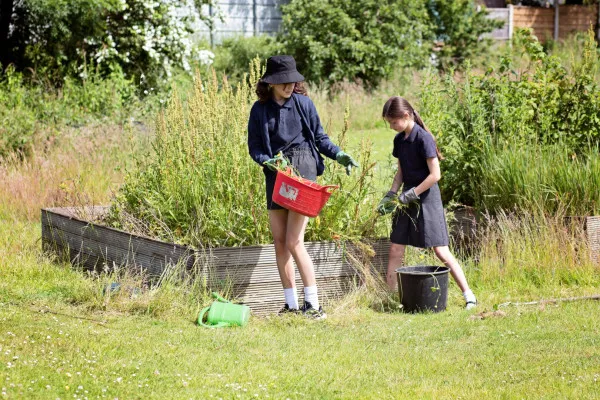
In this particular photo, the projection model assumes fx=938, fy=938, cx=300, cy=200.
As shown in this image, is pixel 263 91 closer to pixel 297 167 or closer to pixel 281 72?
pixel 281 72

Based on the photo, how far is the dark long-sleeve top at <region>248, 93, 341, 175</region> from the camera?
639 centimetres

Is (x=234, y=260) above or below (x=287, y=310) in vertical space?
above

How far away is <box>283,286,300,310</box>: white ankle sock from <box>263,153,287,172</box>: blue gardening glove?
89 cm

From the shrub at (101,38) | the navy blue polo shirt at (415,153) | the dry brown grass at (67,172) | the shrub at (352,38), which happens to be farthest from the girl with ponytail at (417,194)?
the shrub at (352,38)

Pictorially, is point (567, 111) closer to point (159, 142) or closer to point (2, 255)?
point (159, 142)

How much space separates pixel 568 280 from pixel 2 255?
4.52 metres

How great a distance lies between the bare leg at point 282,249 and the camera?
6430mm

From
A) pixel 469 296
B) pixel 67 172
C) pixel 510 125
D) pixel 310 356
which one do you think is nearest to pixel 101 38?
pixel 67 172

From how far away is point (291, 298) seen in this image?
21.5 feet

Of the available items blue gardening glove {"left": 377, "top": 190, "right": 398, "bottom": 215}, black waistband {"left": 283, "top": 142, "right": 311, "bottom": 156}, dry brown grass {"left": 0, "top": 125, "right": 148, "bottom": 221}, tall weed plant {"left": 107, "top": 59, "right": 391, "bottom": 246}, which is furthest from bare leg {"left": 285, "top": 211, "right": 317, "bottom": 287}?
dry brown grass {"left": 0, "top": 125, "right": 148, "bottom": 221}

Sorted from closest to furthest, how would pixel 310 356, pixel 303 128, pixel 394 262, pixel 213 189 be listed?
pixel 310 356
pixel 303 128
pixel 394 262
pixel 213 189

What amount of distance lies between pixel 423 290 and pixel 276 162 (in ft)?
4.60

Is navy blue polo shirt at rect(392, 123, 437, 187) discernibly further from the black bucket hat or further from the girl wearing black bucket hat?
the black bucket hat

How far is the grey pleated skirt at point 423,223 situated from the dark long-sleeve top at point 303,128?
787 mm
